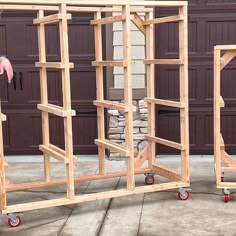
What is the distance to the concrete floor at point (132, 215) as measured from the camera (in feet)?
14.9

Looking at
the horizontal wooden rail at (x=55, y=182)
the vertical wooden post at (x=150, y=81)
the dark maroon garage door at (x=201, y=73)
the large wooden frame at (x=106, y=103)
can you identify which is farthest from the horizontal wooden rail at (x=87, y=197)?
the dark maroon garage door at (x=201, y=73)

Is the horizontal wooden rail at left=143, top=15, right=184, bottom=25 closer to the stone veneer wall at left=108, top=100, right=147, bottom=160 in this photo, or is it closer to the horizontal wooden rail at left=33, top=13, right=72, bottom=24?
the horizontal wooden rail at left=33, top=13, right=72, bottom=24

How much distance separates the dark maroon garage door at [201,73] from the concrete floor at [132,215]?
57.0 inches

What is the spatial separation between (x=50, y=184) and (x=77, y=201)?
0.77 m

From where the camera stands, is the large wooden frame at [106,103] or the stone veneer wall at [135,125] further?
the stone veneer wall at [135,125]

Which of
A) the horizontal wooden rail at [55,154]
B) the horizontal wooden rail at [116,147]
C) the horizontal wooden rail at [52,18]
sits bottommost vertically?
the horizontal wooden rail at [55,154]

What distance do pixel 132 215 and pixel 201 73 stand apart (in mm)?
3272

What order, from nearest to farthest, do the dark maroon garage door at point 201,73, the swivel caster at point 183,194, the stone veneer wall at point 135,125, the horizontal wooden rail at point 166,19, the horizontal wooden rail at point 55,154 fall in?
the horizontal wooden rail at point 55,154, the horizontal wooden rail at point 166,19, the swivel caster at point 183,194, the stone veneer wall at point 135,125, the dark maroon garage door at point 201,73

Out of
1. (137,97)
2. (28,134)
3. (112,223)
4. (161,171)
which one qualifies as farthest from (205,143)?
(112,223)

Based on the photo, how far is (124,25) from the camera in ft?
15.9

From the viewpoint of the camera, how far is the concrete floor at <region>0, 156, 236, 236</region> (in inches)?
179

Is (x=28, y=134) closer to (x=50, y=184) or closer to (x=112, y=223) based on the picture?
(x=50, y=184)

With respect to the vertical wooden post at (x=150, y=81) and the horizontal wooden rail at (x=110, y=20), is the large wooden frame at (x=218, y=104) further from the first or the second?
the horizontal wooden rail at (x=110, y=20)

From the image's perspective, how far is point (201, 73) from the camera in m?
7.50
